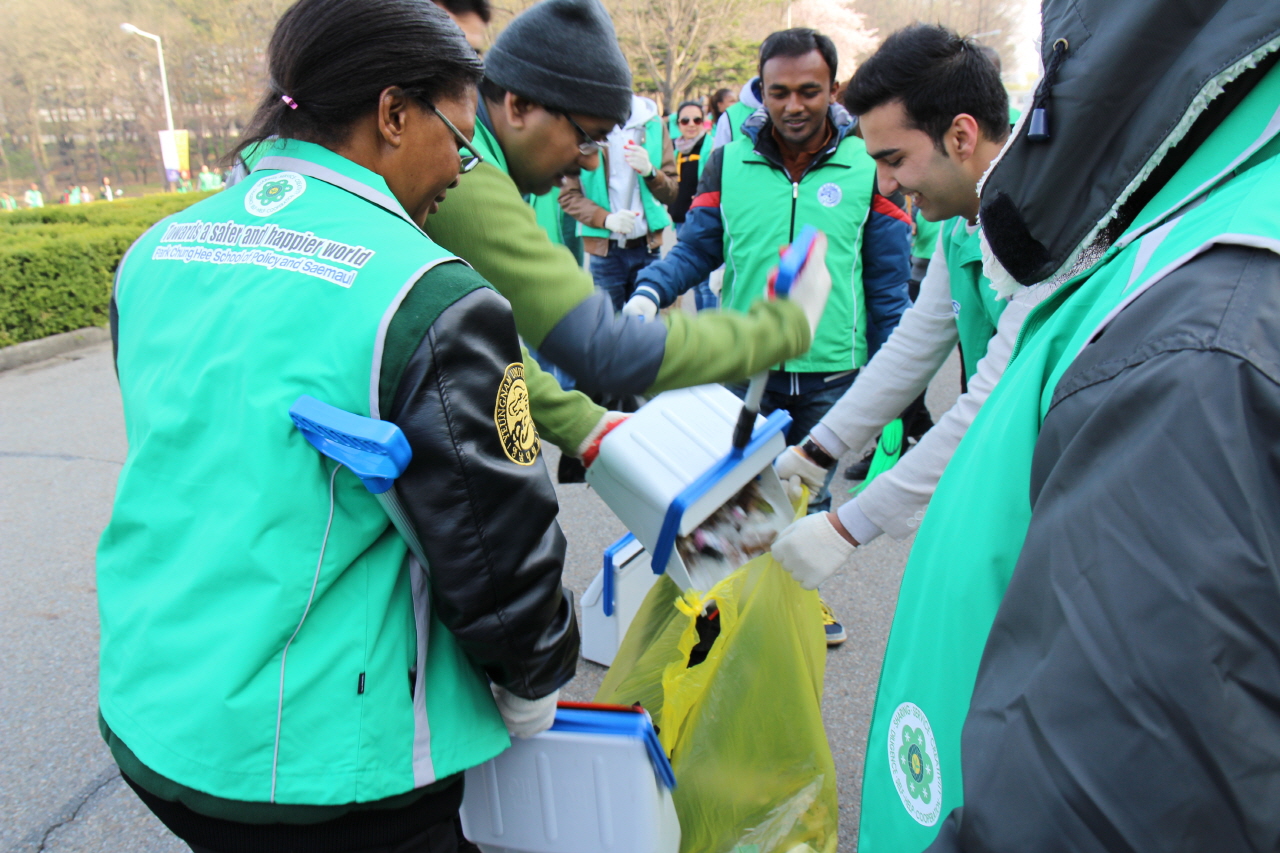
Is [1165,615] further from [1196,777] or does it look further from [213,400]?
[213,400]

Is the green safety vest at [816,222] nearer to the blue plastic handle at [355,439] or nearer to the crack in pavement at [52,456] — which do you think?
the blue plastic handle at [355,439]

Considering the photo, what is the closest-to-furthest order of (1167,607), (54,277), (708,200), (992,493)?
(1167,607), (992,493), (708,200), (54,277)

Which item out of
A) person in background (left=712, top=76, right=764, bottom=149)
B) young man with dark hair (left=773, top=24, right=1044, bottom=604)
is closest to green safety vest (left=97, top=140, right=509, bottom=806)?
young man with dark hair (left=773, top=24, right=1044, bottom=604)

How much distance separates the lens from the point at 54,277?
7.47 meters

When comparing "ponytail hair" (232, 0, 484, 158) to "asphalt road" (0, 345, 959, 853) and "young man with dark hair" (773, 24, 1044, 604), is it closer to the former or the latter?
"young man with dark hair" (773, 24, 1044, 604)

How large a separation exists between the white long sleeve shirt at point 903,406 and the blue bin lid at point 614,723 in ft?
2.25

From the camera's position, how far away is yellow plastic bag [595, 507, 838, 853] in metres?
1.62

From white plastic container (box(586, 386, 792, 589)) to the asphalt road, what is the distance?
3.26ft

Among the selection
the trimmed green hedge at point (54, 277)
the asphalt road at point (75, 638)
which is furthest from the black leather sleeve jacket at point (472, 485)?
the trimmed green hedge at point (54, 277)

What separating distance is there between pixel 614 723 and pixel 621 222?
4301 millimetres

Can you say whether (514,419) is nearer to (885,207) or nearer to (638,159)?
(885,207)

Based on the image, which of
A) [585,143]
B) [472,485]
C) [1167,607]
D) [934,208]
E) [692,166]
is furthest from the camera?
[692,166]

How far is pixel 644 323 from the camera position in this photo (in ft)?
Answer: 5.11

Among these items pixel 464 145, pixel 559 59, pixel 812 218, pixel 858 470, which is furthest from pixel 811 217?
pixel 858 470
